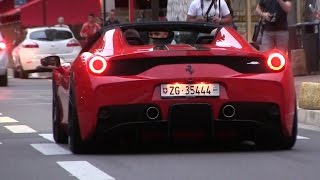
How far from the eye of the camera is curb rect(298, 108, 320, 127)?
12062mm

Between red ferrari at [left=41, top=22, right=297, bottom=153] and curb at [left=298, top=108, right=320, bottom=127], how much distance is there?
3376 millimetres

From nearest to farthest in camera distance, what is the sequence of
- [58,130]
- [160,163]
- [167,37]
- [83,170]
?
[83,170]
[160,163]
[167,37]
[58,130]

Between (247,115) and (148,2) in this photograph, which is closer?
(247,115)

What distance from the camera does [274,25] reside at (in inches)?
576

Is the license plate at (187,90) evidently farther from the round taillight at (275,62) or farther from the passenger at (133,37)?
Answer: the passenger at (133,37)

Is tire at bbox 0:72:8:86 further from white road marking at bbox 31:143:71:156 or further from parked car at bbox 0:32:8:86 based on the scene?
white road marking at bbox 31:143:71:156

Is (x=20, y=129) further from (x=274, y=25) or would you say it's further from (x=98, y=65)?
(x=274, y=25)

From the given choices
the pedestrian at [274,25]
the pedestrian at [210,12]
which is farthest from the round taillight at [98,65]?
the pedestrian at [274,25]

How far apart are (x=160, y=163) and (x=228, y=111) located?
0.79 m

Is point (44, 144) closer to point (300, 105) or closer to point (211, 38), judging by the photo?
point (211, 38)

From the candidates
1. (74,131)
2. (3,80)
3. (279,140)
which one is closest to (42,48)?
(3,80)

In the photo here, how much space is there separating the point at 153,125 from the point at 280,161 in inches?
46.1

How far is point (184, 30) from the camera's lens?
31.5 feet

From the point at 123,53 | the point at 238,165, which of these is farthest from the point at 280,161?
the point at 123,53
